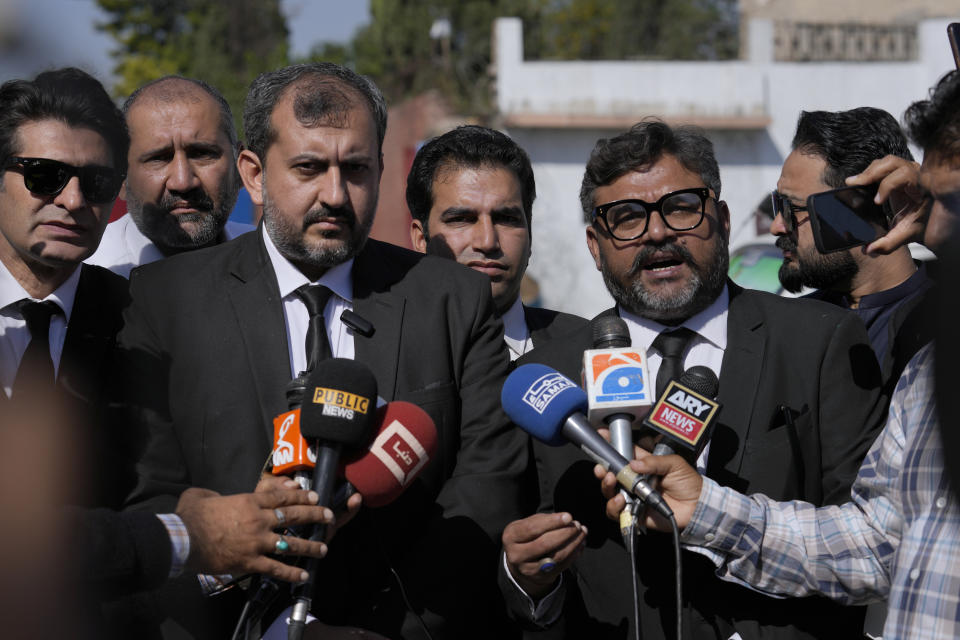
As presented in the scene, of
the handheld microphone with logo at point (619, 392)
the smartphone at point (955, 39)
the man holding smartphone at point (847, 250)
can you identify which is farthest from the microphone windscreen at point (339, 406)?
the man holding smartphone at point (847, 250)

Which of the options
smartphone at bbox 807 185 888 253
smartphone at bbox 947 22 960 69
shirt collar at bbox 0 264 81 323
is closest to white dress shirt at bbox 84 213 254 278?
shirt collar at bbox 0 264 81 323

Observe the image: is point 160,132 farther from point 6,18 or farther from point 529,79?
point 529,79

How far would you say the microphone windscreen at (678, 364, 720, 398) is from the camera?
8.48 feet

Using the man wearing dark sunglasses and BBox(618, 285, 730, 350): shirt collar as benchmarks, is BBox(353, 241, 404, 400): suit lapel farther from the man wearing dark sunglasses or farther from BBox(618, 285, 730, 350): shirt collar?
the man wearing dark sunglasses

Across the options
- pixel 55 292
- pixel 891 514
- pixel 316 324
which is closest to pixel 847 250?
pixel 891 514

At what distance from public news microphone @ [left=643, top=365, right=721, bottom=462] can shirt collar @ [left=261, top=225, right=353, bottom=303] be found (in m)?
0.98

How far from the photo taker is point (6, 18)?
729 millimetres

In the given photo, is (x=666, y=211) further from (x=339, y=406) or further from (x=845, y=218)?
(x=339, y=406)

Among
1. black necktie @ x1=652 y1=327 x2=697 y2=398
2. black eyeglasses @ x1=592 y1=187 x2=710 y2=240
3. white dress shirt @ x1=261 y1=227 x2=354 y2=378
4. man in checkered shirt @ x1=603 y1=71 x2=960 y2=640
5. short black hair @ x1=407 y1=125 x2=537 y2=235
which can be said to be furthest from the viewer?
short black hair @ x1=407 y1=125 x2=537 y2=235

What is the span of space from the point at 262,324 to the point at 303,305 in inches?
6.2

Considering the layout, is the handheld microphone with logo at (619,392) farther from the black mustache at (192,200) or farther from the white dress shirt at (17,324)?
the black mustache at (192,200)

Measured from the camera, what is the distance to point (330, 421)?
2227mm

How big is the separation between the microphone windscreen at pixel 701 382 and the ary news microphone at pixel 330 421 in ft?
2.56

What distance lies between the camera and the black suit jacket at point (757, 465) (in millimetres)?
2844
